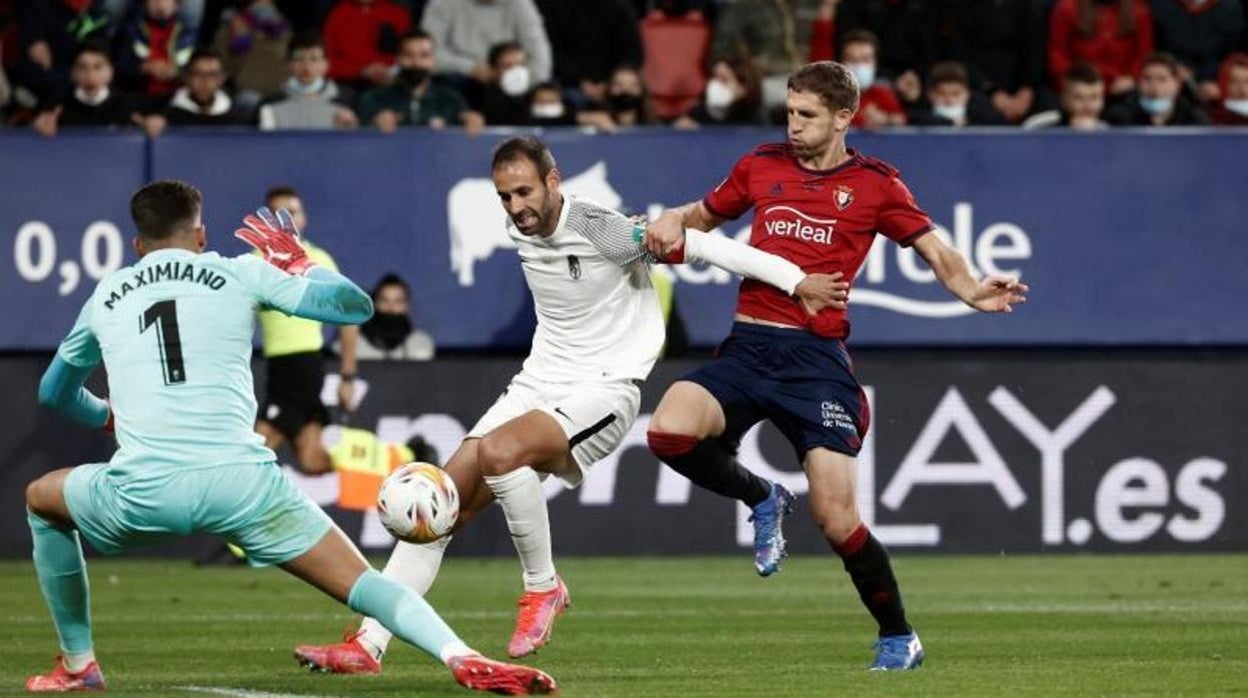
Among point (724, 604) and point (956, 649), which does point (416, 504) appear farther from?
point (724, 604)

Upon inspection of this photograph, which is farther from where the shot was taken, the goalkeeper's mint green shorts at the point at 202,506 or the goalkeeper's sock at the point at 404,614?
the goalkeeper's mint green shorts at the point at 202,506

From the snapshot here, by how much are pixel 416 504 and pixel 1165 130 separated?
963 centimetres

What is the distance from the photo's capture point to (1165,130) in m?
17.5

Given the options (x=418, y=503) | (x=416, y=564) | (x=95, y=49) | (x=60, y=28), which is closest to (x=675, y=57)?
(x=95, y=49)

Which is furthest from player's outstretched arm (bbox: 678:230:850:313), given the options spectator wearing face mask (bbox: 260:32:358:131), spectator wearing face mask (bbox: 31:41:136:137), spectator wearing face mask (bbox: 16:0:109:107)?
spectator wearing face mask (bbox: 16:0:109:107)

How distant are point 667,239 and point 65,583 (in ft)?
8.75

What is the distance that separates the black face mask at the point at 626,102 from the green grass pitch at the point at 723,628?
3.27 meters

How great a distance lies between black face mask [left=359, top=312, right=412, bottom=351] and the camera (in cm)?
1706

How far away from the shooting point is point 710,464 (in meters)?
10.1

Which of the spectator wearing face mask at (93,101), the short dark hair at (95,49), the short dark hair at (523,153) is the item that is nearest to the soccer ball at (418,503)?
the short dark hair at (523,153)

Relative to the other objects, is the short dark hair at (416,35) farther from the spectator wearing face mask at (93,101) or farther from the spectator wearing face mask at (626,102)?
the spectator wearing face mask at (93,101)

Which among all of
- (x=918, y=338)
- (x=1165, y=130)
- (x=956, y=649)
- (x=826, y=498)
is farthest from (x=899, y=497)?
(x=826, y=498)

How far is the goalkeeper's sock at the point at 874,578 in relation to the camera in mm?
9805

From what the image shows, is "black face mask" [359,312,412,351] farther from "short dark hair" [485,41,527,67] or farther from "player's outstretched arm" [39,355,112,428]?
"player's outstretched arm" [39,355,112,428]
